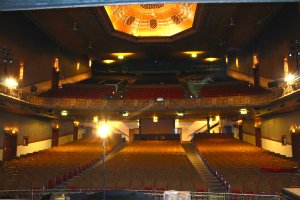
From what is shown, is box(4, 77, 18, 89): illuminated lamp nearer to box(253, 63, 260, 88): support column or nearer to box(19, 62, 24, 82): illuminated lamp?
box(19, 62, 24, 82): illuminated lamp

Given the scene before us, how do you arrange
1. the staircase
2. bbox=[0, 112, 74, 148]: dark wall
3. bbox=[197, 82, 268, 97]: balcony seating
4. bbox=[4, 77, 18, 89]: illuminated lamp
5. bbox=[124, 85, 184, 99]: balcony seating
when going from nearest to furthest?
the staircase, bbox=[4, 77, 18, 89]: illuminated lamp, bbox=[0, 112, 74, 148]: dark wall, bbox=[197, 82, 268, 97]: balcony seating, bbox=[124, 85, 184, 99]: balcony seating

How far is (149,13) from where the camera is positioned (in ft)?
81.4

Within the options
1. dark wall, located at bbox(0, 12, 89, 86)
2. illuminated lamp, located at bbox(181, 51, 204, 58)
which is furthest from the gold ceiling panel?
dark wall, located at bbox(0, 12, 89, 86)

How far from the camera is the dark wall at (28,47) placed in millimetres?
17422

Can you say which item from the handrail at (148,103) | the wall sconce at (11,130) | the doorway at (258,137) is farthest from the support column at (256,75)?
the wall sconce at (11,130)

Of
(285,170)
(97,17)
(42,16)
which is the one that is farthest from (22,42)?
(285,170)

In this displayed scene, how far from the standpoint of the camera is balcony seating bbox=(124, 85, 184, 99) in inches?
1133

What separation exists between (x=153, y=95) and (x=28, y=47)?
13.5 m

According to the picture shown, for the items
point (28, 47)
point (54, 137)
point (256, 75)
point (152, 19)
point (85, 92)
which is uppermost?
point (152, 19)

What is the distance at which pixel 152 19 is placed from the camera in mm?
25297

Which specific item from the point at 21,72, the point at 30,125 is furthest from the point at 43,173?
the point at 30,125

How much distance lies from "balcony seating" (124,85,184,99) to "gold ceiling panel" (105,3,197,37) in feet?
21.2

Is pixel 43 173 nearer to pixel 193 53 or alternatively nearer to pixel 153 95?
pixel 153 95

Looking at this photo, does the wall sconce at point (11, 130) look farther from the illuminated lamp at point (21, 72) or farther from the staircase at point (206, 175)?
the staircase at point (206, 175)
